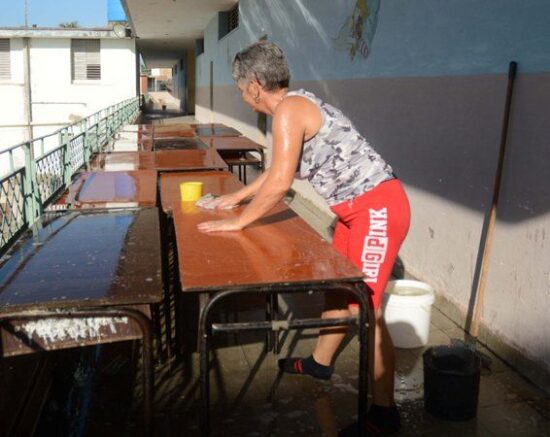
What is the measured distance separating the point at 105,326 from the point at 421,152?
3244 mm

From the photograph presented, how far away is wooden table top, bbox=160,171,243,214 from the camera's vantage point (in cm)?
372

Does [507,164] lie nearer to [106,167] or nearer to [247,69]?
[247,69]

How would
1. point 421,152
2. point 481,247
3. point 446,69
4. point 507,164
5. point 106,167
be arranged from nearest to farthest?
1. point 507,164
2. point 481,247
3. point 446,69
4. point 421,152
5. point 106,167

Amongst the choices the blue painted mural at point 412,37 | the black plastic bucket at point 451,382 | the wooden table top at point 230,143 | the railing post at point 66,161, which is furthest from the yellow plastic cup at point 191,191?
the wooden table top at point 230,143

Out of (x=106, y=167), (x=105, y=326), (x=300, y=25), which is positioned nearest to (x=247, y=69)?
(x=105, y=326)

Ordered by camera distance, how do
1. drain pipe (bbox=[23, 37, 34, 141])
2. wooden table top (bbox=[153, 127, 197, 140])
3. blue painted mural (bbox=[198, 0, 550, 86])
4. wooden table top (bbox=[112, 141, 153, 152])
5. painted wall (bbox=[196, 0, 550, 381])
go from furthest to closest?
drain pipe (bbox=[23, 37, 34, 141]) → wooden table top (bbox=[153, 127, 197, 140]) → wooden table top (bbox=[112, 141, 153, 152]) → blue painted mural (bbox=[198, 0, 550, 86]) → painted wall (bbox=[196, 0, 550, 381])

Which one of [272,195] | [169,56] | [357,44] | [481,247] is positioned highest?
[169,56]

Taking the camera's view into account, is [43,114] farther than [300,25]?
Yes

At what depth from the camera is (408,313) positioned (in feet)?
12.1

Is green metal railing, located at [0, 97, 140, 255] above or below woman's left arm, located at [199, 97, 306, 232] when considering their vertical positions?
below

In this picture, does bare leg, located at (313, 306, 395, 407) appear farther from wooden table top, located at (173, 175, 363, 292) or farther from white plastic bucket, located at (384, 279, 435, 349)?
white plastic bucket, located at (384, 279, 435, 349)

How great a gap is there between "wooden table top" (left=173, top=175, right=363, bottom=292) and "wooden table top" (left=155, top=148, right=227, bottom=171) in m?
2.12

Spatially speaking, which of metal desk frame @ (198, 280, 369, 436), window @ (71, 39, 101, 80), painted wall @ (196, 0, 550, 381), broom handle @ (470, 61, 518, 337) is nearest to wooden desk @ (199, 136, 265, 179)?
painted wall @ (196, 0, 550, 381)

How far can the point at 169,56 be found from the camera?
37406 millimetres
